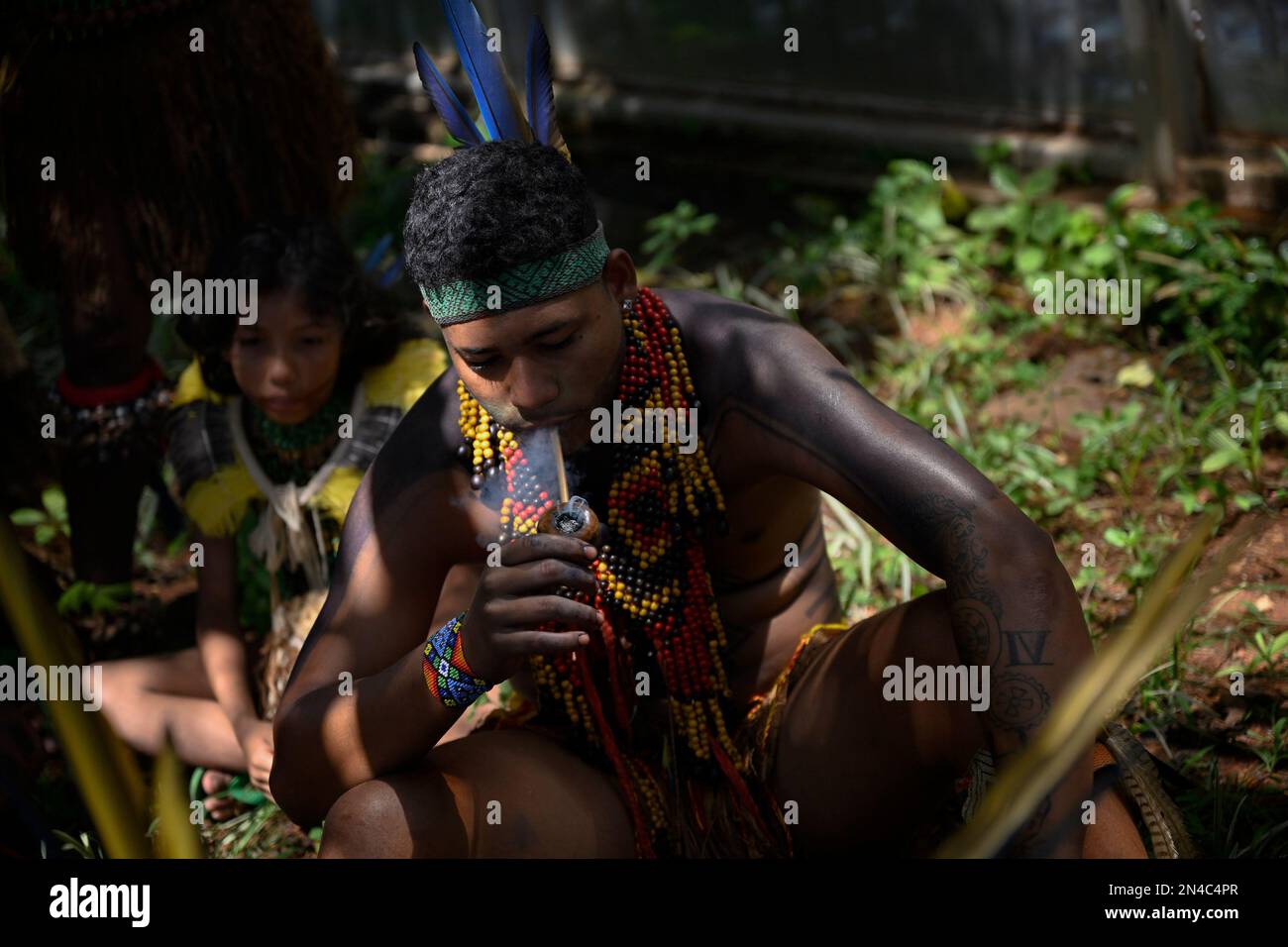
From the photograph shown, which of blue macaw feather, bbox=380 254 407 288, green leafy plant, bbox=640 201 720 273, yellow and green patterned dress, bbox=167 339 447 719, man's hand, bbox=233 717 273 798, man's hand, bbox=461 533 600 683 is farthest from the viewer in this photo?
green leafy plant, bbox=640 201 720 273

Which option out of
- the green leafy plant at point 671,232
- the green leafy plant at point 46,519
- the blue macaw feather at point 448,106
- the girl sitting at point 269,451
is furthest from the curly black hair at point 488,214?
A: the green leafy plant at point 671,232

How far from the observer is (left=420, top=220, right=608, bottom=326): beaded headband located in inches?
88.3

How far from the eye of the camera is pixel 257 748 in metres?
3.29

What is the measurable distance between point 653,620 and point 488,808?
43 centimetres

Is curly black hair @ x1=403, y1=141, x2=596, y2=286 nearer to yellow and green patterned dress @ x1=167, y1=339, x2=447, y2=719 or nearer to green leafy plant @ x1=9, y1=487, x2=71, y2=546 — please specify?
yellow and green patterned dress @ x1=167, y1=339, x2=447, y2=719

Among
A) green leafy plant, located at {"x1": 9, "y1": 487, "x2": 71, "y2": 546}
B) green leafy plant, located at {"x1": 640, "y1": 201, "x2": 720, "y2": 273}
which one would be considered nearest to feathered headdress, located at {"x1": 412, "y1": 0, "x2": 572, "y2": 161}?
green leafy plant, located at {"x1": 9, "y1": 487, "x2": 71, "y2": 546}

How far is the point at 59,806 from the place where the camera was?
3346 millimetres

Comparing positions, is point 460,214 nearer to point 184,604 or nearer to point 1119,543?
point 1119,543

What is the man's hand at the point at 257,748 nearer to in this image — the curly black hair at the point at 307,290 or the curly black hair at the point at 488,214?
the curly black hair at the point at 307,290

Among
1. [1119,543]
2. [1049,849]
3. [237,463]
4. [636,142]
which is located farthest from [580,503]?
[636,142]

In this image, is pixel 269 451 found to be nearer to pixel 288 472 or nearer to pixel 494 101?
pixel 288 472

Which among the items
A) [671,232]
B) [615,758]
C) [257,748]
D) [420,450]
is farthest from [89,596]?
[671,232]

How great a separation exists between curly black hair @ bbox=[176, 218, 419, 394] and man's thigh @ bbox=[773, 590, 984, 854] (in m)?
1.40

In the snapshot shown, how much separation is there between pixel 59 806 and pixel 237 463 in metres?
0.88
